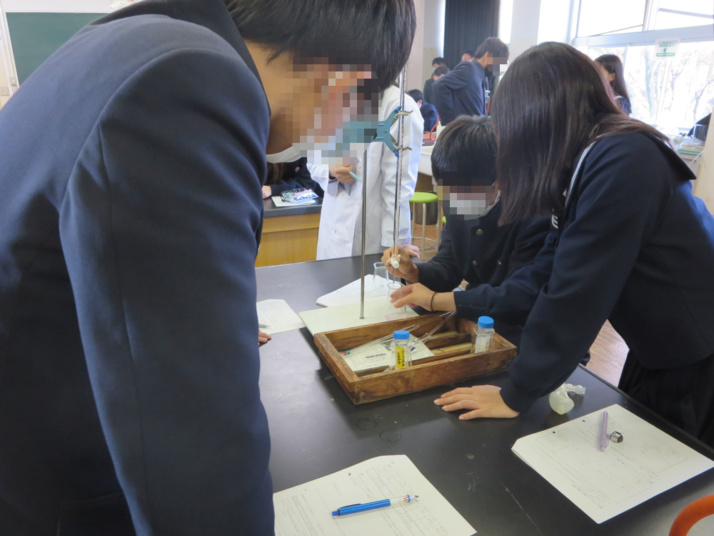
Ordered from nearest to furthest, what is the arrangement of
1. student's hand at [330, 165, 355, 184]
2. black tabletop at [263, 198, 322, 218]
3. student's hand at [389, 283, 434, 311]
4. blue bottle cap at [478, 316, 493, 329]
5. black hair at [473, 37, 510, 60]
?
blue bottle cap at [478, 316, 493, 329], student's hand at [389, 283, 434, 311], student's hand at [330, 165, 355, 184], black tabletop at [263, 198, 322, 218], black hair at [473, 37, 510, 60]

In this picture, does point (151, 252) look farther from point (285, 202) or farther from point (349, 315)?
point (285, 202)

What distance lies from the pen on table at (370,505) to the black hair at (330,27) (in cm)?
60

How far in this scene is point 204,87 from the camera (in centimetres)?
37

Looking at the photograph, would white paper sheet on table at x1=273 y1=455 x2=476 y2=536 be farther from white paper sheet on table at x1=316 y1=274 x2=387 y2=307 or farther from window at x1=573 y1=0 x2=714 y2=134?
window at x1=573 y1=0 x2=714 y2=134

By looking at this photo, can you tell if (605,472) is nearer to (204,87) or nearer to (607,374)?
(204,87)

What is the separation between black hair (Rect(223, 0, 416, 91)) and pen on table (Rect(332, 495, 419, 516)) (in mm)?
602

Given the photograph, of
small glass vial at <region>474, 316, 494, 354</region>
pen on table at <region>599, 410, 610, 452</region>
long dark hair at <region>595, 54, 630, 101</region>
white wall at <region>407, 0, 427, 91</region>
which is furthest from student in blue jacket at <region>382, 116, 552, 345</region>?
white wall at <region>407, 0, 427, 91</region>

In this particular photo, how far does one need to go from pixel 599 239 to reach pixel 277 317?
826 mm

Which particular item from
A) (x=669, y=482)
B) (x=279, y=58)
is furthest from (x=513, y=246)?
(x=279, y=58)

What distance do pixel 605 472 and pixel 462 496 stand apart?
25 centimetres

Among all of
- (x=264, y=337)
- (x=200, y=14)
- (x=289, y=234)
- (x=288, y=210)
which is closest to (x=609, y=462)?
(x=264, y=337)

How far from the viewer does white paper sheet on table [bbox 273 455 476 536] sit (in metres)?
0.70

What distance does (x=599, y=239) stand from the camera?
853mm

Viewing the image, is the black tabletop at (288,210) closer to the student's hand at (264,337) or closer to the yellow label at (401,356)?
the student's hand at (264,337)
